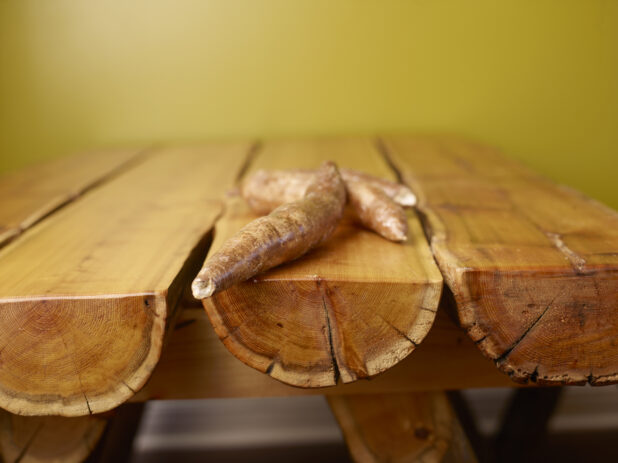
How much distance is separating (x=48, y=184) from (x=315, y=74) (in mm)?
1020

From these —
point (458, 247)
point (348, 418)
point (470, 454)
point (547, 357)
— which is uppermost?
point (458, 247)

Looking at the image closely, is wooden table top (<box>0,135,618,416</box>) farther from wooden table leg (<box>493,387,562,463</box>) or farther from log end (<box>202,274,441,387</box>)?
wooden table leg (<box>493,387,562,463</box>)

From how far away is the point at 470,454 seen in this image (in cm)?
98

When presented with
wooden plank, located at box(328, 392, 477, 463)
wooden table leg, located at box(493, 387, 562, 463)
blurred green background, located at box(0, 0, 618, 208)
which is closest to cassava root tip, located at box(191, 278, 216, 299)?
wooden plank, located at box(328, 392, 477, 463)

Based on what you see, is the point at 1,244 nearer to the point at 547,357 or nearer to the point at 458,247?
the point at 458,247

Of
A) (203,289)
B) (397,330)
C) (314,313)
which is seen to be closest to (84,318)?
A: (203,289)

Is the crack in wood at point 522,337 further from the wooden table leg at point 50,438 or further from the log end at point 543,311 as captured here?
the wooden table leg at point 50,438

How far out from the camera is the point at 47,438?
0.93 metres

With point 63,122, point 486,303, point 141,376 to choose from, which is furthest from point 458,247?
point 63,122

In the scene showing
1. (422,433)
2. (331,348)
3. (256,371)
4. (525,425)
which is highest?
(331,348)

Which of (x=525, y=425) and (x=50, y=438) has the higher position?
(x=50, y=438)

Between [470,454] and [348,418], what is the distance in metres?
0.24

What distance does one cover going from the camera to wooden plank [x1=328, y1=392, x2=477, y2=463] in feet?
3.10

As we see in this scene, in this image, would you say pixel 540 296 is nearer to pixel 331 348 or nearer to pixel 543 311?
pixel 543 311
